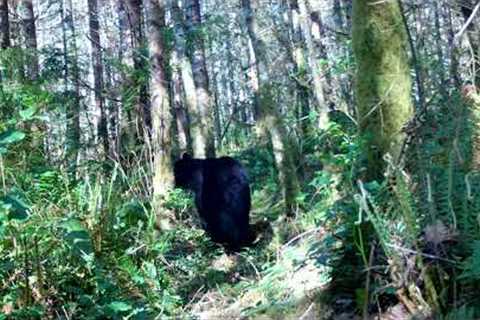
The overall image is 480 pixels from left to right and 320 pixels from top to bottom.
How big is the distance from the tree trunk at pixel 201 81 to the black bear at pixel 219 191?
321 cm

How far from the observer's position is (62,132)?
737cm

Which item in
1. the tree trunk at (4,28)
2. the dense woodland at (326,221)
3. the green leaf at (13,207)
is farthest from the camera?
the tree trunk at (4,28)

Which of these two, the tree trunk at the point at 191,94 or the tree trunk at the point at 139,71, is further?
the tree trunk at the point at 191,94

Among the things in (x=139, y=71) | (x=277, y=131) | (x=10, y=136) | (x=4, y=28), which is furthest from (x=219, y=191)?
(x=10, y=136)

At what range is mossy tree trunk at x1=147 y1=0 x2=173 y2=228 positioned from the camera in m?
7.80

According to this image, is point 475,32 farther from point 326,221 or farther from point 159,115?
point 159,115

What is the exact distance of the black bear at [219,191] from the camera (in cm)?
862

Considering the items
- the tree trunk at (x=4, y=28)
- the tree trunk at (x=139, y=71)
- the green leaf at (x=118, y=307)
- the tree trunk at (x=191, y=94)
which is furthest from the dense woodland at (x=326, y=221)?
the tree trunk at (x=191, y=94)

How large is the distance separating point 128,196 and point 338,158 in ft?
6.31

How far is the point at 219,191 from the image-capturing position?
350 inches

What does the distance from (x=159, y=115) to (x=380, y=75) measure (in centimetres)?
413

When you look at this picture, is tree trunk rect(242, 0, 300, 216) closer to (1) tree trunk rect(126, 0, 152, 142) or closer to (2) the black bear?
(2) the black bear

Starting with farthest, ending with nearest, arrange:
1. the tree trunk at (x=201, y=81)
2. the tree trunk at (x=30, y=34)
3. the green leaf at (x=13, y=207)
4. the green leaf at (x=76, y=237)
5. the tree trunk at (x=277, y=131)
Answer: the tree trunk at (x=201, y=81) → the tree trunk at (x=30, y=34) → the tree trunk at (x=277, y=131) → the green leaf at (x=76, y=237) → the green leaf at (x=13, y=207)

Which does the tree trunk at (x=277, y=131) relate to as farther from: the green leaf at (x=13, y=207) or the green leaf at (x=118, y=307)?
the green leaf at (x=13, y=207)
